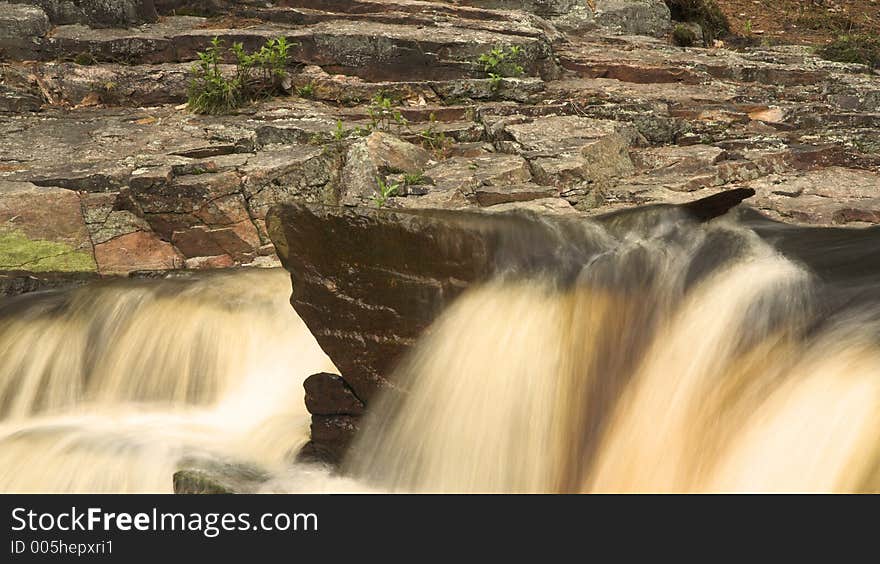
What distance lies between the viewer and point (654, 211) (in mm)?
7016

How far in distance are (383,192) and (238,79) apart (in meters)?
2.60

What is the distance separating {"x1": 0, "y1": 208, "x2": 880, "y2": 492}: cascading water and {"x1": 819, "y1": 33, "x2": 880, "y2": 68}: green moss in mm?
5442

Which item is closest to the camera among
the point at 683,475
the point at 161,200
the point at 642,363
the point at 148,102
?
the point at 683,475

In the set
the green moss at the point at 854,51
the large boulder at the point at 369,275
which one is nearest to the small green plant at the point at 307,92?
the large boulder at the point at 369,275

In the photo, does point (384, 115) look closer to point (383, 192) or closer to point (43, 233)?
point (383, 192)

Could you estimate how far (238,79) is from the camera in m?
9.73

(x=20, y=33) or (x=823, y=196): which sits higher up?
(x=20, y=33)

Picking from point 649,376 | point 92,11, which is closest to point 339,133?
point 92,11

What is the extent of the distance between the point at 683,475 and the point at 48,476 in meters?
3.63

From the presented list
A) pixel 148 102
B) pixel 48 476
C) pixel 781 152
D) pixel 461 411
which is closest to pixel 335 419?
pixel 461 411

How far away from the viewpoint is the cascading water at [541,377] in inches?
213

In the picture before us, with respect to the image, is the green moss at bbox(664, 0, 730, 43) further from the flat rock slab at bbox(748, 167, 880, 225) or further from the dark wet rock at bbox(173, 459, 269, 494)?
the dark wet rock at bbox(173, 459, 269, 494)

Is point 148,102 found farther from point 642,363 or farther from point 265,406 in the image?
point 642,363

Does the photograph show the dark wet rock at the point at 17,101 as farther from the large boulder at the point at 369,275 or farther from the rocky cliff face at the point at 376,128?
the large boulder at the point at 369,275
